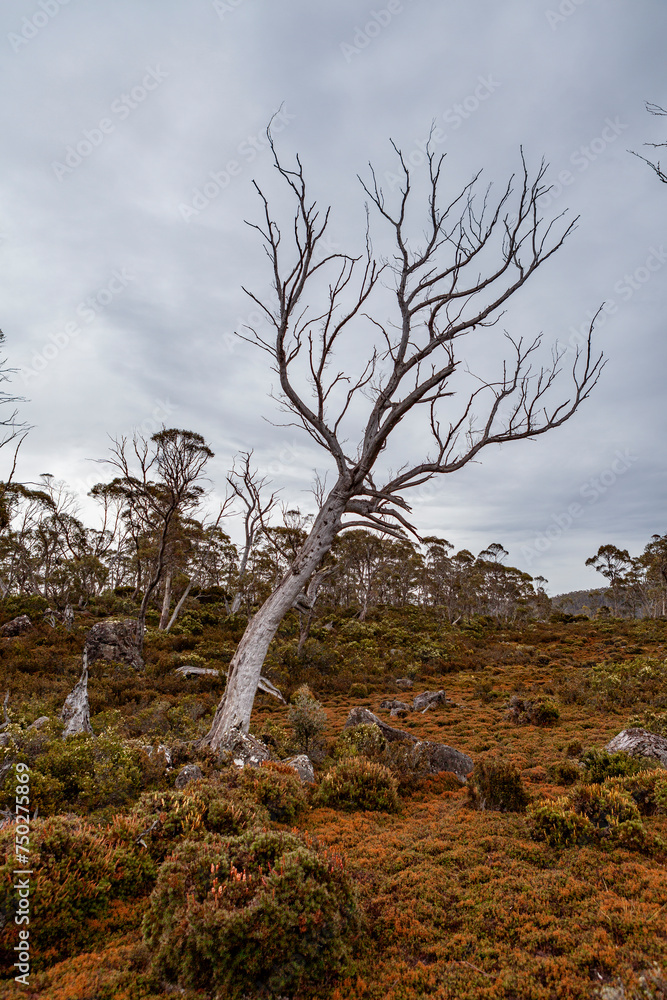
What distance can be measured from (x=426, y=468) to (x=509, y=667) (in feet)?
64.7

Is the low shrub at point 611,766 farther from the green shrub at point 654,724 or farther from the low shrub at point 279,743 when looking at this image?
the low shrub at point 279,743

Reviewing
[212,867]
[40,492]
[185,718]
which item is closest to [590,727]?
[185,718]

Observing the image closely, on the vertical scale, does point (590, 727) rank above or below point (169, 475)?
below

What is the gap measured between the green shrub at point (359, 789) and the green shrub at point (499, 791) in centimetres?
127

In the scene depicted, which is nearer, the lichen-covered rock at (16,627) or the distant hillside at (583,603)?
the lichen-covered rock at (16,627)

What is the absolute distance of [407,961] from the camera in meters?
3.23

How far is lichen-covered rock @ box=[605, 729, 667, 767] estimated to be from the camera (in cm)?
716

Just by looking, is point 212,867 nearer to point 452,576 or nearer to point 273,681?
point 273,681

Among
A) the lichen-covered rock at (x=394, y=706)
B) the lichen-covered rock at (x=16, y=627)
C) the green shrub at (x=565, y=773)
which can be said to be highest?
the lichen-covered rock at (x=16, y=627)

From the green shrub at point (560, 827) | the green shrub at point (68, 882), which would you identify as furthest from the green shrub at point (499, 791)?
the green shrub at point (68, 882)

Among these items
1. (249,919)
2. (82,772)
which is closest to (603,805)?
(249,919)

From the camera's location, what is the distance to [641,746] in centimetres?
735

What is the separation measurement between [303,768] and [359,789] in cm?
120

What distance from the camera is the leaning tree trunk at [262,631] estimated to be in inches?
267
